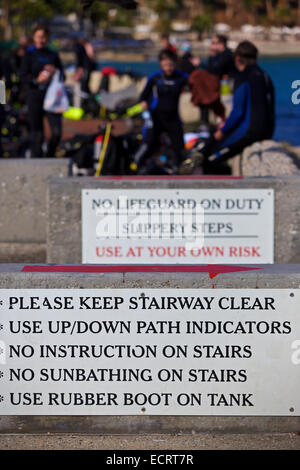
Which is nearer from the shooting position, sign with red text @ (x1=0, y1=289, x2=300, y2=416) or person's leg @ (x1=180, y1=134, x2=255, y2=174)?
sign with red text @ (x1=0, y1=289, x2=300, y2=416)

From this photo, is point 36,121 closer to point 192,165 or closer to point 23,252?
point 192,165

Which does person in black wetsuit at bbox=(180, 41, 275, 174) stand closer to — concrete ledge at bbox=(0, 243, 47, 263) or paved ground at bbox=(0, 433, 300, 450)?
concrete ledge at bbox=(0, 243, 47, 263)

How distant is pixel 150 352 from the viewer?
5.00 m

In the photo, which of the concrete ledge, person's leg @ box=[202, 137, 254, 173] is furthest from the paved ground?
person's leg @ box=[202, 137, 254, 173]

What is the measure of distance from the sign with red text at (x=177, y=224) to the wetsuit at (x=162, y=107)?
5.30 m

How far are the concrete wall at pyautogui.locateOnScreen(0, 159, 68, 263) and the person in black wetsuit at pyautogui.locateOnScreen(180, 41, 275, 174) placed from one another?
2.11m

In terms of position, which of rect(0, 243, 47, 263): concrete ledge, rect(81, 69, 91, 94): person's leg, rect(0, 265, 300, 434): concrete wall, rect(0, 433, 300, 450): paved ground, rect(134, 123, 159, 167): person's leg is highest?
rect(0, 265, 300, 434): concrete wall

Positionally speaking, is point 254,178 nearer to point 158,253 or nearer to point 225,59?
point 158,253

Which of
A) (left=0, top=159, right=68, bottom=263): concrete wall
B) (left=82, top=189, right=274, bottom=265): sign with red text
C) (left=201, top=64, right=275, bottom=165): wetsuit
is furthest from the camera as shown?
(left=201, top=64, right=275, bottom=165): wetsuit

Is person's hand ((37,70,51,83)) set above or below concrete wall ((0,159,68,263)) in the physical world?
above

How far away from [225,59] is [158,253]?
924 centimetres

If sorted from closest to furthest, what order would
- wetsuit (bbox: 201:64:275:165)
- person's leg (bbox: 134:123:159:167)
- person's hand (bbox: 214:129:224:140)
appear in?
1. wetsuit (bbox: 201:64:275:165)
2. person's hand (bbox: 214:129:224:140)
3. person's leg (bbox: 134:123:159:167)

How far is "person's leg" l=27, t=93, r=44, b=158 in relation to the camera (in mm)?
13555
